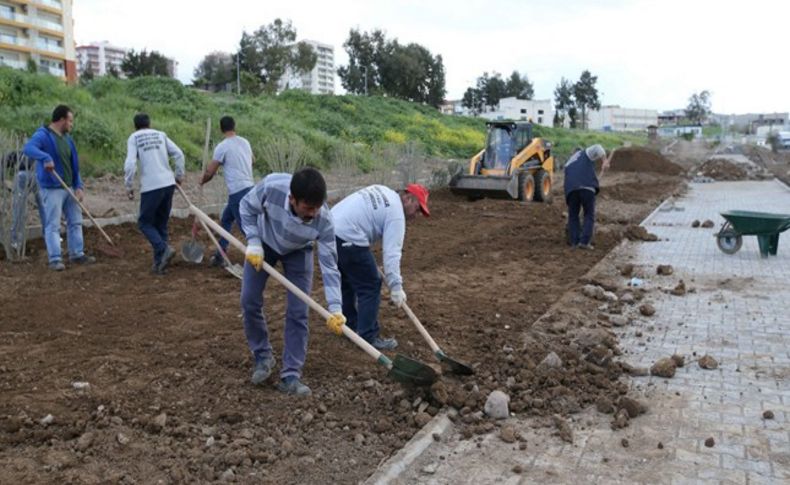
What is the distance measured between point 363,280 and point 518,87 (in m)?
75.0

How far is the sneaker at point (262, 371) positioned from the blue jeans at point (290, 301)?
0.10 meters

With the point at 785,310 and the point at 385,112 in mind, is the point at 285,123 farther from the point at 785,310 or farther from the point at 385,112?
the point at 785,310

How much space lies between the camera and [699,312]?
6223mm

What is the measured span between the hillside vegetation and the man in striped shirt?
26.4 feet

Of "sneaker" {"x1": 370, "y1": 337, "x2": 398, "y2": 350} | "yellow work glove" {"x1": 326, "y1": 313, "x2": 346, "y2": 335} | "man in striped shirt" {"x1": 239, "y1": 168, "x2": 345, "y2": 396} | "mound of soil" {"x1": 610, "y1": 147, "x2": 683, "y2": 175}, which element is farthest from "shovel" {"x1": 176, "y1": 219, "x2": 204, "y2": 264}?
"mound of soil" {"x1": 610, "y1": 147, "x2": 683, "y2": 175}

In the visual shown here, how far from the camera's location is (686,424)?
3.77m

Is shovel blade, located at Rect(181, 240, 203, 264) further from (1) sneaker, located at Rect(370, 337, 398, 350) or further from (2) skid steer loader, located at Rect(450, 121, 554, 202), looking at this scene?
(2) skid steer loader, located at Rect(450, 121, 554, 202)

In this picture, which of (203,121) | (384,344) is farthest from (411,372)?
(203,121)

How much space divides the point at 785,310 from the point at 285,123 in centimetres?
1725

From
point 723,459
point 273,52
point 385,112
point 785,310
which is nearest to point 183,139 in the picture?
point 785,310

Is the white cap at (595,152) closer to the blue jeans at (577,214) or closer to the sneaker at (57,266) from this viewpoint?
the blue jeans at (577,214)

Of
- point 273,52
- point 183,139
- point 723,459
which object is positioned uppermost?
point 273,52

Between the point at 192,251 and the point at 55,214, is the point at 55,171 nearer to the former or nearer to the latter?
the point at 55,214

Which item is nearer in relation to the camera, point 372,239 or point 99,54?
point 372,239
